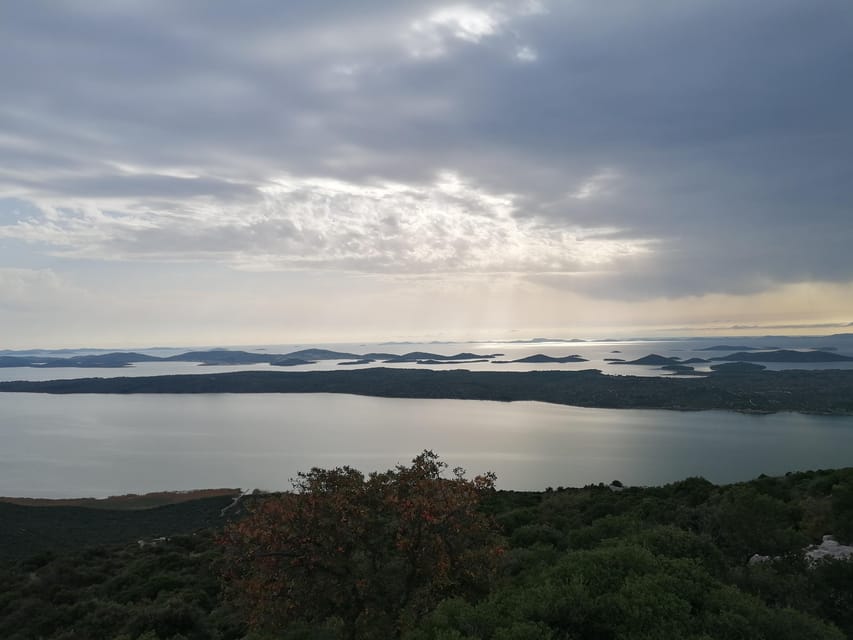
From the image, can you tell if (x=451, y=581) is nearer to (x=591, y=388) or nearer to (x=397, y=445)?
(x=397, y=445)

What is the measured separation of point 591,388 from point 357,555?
152786 mm

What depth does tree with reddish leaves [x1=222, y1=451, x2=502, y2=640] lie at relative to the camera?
10.7 meters

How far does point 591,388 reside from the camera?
154 metres

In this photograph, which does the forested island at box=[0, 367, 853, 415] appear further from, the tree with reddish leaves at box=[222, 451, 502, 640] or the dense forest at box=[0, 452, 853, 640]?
the tree with reddish leaves at box=[222, 451, 502, 640]

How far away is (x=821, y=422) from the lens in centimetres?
9562

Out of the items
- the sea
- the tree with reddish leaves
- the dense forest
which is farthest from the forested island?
the tree with reddish leaves

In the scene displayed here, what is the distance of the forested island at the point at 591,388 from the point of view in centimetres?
12156

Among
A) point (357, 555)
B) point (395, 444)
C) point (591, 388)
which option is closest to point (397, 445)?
point (395, 444)

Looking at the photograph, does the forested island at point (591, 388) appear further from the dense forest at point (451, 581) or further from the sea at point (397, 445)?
the dense forest at point (451, 581)

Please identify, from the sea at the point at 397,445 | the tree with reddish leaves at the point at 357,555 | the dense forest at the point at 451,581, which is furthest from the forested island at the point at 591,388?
the tree with reddish leaves at the point at 357,555

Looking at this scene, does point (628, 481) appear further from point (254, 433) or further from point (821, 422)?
point (254, 433)

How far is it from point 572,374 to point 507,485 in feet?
440

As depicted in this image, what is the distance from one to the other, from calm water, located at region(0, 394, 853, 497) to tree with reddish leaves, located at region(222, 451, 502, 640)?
161ft

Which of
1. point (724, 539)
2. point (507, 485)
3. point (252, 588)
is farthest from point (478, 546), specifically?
point (507, 485)
